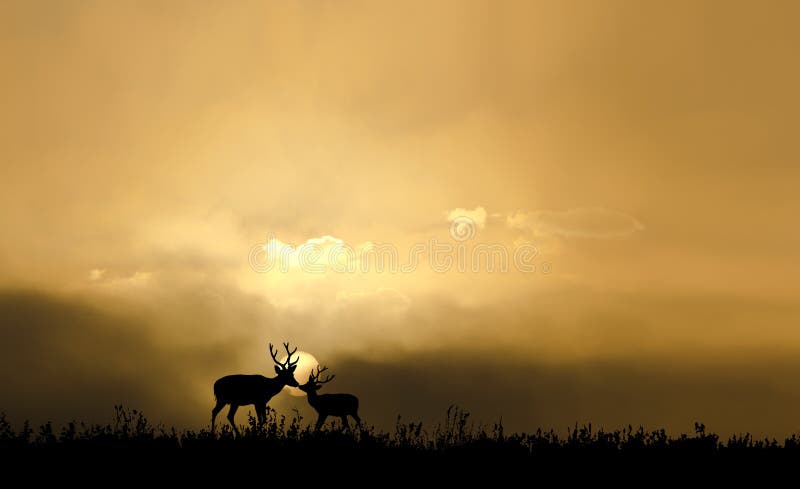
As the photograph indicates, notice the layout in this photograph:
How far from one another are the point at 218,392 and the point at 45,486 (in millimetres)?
7230

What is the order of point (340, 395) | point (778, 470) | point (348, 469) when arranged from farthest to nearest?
point (340, 395), point (778, 470), point (348, 469)

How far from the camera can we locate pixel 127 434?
12.6 metres

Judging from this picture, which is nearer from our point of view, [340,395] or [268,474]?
[268,474]

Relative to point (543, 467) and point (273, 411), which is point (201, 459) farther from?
point (543, 467)

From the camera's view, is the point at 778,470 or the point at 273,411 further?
the point at 273,411

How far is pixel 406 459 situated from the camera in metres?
11.5

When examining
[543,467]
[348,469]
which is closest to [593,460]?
[543,467]

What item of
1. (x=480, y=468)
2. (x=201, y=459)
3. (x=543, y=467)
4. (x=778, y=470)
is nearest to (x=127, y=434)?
(x=201, y=459)

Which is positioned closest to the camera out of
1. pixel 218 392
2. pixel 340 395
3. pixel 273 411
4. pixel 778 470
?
pixel 778 470

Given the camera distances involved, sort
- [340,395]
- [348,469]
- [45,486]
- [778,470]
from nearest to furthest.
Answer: [45,486], [348,469], [778,470], [340,395]

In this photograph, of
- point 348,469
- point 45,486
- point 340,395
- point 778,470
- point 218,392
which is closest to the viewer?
point 45,486

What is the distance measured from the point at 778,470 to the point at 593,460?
255 centimetres

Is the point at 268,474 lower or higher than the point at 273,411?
lower

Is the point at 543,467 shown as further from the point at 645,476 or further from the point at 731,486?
the point at 731,486
